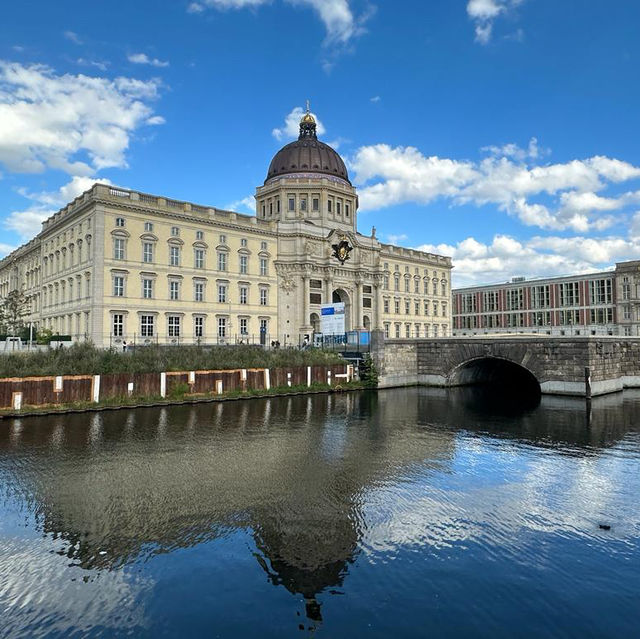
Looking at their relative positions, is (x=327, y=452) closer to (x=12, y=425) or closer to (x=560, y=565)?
(x=560, y=565)

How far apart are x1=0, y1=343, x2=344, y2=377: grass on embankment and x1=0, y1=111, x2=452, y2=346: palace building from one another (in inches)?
Answer: 544

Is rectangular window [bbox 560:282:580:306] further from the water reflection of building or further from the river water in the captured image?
the river water

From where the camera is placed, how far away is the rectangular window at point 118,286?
52.6m

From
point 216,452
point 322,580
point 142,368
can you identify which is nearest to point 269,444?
point 216,452

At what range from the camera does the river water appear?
9023 mm

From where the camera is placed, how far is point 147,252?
55281 mm

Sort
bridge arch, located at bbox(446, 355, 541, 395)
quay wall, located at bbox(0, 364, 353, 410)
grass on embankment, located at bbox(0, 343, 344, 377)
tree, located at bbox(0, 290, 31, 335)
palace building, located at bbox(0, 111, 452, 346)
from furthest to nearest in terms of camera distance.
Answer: tree, located at bbox(0, 290, 31, 335) → palace building, located at bbox(0, 111, 452, 346) → bridge arch, located at bbox(446, 355, 541, 395) → grass on embankment, located at bbox(0, 343, 344, 377) → quay wall, located at bbox(0, 364, 353, 410)

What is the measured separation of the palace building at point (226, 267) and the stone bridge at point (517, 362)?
64.0ft

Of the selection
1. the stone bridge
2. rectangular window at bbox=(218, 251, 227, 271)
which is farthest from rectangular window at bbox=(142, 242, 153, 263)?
the stone bridge

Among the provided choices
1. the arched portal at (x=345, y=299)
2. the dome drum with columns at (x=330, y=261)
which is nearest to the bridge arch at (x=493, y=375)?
the dome drum with columns at (x=330, y=261)

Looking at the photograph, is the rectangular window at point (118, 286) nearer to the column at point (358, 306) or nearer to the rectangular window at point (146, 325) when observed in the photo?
the rectangular window at point (146, 325)

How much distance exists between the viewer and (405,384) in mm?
50438

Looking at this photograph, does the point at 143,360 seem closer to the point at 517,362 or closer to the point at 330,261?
the point at 517,362

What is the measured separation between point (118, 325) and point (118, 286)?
424 centimetres
